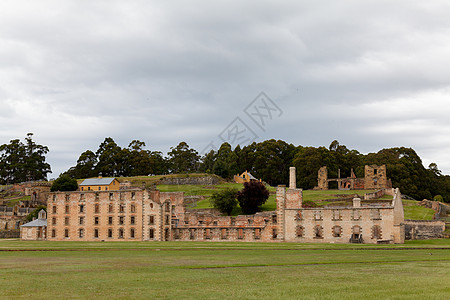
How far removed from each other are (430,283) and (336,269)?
189 inches

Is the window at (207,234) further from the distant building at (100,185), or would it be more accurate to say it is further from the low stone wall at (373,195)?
the distant building at (100,185)

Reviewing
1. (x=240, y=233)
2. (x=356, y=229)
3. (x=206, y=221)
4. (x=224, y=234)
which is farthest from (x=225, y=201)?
(x=356, y=229)

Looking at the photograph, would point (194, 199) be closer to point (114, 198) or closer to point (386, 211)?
point (114, 198)

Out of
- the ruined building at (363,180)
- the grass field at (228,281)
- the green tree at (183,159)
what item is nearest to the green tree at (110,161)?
the green tree at (183,159)

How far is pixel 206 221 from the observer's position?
63469 mm

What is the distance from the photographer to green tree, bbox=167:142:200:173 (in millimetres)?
148500

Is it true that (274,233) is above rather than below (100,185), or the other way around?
below

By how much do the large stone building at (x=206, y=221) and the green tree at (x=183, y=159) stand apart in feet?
236

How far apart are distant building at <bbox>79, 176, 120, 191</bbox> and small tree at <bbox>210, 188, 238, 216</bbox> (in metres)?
37.5

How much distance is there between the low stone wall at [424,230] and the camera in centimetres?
5538

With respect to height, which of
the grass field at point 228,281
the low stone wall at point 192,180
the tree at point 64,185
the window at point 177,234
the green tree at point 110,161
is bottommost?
the window at point 177,234

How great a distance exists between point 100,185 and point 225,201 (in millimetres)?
42116

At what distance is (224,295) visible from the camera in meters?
13.4

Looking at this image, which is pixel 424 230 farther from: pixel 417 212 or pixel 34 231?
pixel 34 231
